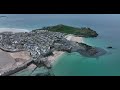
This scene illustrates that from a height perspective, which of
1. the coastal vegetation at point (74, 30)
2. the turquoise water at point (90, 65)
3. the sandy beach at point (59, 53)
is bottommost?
the turquoise water at point (90, 65)

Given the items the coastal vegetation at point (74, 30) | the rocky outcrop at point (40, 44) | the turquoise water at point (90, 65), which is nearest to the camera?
the turquoise water at point (90, 65)

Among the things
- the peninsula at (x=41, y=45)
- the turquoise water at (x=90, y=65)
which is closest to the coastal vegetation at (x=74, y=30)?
the peninsula at (x=41, y=45)

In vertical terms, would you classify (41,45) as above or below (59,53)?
above

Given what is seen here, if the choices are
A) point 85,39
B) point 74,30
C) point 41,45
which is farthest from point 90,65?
point 41,45

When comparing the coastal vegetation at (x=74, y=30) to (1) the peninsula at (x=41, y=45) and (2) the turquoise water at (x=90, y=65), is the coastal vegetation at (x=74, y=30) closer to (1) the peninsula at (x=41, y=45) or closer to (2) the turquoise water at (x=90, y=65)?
(1) the peninsula at (x=41, y=45)

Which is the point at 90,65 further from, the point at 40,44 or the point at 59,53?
the point at 40,44

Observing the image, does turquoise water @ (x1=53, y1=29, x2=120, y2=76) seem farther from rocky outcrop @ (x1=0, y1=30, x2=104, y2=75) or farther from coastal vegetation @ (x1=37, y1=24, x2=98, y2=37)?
coastal vegetation @ (x1=37, y1=24, x2=98, y2=37)

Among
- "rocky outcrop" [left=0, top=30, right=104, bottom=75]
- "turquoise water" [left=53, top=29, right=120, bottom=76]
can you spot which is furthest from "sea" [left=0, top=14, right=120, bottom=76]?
"rocky outcrop" [left=0, top=30, right=104, bottom=75]

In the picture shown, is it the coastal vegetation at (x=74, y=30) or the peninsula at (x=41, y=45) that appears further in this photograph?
the coastal vegetation at (x=74, y=30)
